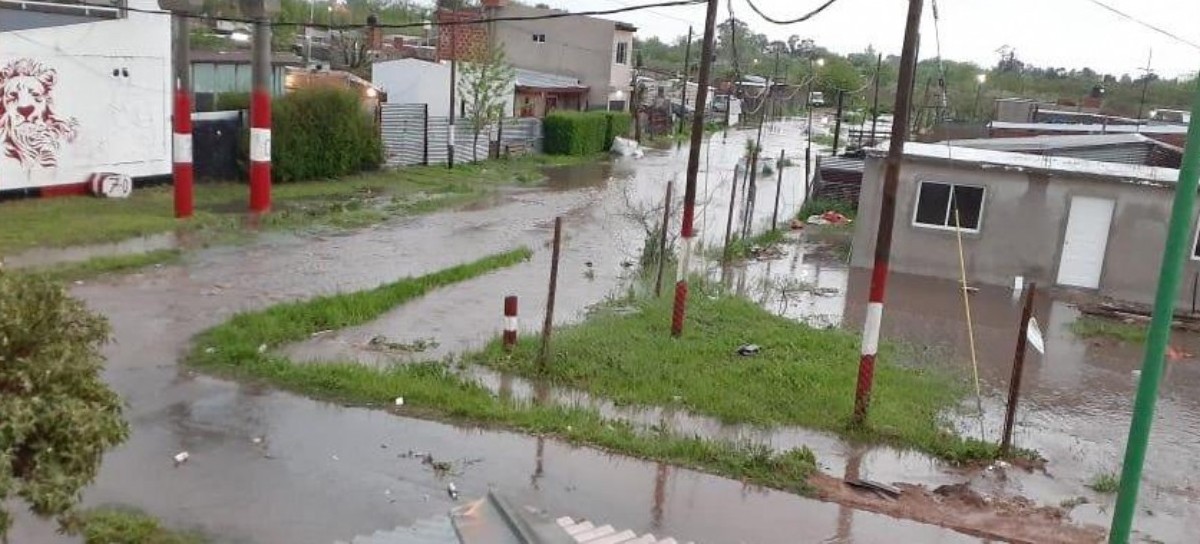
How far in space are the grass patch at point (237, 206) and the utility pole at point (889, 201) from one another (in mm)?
12764

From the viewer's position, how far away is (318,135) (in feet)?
87.4

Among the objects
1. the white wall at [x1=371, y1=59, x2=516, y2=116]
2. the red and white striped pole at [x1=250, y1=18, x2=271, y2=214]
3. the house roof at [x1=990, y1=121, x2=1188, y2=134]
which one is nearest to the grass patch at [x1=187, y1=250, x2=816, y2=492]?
the red and white striped pole at [x1=250, y1=18, x2=271, y2=214]

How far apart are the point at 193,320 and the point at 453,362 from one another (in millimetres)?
3566

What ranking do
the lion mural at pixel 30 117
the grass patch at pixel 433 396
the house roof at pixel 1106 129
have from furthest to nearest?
the house roof at pixel 1106 129 → the lion mural at pixel 30 117 → the grass patch at pixel 433 396

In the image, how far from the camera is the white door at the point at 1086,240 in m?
18.7

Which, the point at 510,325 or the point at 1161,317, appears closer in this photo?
the point at 1161,317

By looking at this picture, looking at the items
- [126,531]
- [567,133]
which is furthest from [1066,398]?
[567,133]

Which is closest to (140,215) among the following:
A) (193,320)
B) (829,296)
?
(193,320)

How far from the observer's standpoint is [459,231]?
72.0ft

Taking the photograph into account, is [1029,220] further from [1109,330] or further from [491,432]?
[491,432]

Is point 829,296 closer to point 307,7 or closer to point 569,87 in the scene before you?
point 569,87

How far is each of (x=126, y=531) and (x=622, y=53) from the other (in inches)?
1823

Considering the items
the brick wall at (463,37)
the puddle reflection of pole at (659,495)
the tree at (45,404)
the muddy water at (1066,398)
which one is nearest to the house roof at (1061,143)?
the muddy water at (1066,398)

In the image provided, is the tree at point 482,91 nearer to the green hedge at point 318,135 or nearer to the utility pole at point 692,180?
the green hedge at point 318,135
